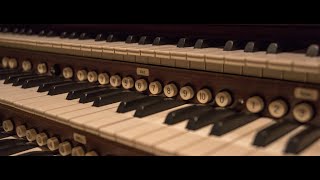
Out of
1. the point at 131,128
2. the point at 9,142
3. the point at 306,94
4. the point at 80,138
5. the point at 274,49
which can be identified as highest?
the point at 274,49

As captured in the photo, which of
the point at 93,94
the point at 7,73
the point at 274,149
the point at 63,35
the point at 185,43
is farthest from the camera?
the point at 7,73

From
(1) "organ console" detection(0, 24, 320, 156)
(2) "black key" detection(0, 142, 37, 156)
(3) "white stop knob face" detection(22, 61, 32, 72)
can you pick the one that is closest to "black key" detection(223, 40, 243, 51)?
(1) "organ console" detection(0, 24, 320, 156)

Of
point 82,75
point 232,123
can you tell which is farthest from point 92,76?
point 232,123

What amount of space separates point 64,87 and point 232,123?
0.96 m

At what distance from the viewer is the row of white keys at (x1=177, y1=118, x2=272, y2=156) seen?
99cm

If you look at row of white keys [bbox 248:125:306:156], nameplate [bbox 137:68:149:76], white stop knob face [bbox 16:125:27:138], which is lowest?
white stop knob face [bbox 16:125:27:138]

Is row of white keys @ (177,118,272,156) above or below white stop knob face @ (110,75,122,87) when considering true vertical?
below

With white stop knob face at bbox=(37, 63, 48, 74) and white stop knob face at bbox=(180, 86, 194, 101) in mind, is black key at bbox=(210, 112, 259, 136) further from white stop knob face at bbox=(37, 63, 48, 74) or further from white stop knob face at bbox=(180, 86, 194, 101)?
white stop knob face at bbox=(37, 63, 48, 74)

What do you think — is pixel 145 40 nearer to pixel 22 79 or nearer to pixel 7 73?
pixel 22 79

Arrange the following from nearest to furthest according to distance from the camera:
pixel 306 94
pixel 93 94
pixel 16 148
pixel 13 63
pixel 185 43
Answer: pixel 306 94 → pixel 185 43 → pixel 93 94 → pixel 16 148 → pixel 13 63

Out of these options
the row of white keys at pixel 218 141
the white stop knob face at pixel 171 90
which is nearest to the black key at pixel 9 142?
the white stop knob face at pixel 171 90

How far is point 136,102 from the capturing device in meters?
1.44

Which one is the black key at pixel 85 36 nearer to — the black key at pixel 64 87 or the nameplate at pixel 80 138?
the black key at pixel 64 87

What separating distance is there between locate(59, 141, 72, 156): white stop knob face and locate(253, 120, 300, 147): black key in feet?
2.94
